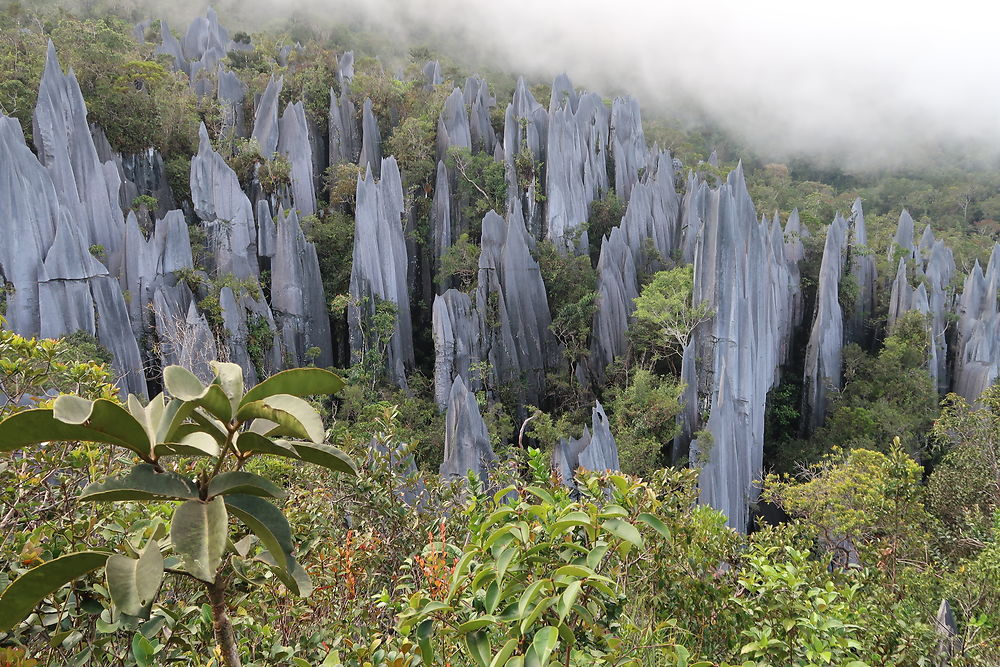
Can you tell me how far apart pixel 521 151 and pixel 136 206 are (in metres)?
14.4

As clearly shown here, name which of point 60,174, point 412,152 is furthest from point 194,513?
point 412,152

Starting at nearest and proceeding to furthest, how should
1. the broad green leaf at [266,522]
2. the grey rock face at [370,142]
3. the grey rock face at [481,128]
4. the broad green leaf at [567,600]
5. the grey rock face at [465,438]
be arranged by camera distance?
the broad green leaf at [266,522] < the broad green leaf at [567,600] < the grey rock face at [465,438] < the grey rock face at [370,142] < the grey rock face at [481,128]

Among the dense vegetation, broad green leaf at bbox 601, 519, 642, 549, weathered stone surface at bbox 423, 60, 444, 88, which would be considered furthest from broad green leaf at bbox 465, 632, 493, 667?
weathered stone surface at bbox 423, 60, 444, 88

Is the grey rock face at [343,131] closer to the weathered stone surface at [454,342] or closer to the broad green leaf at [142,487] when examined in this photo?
the weathered stone surface at [454,342]

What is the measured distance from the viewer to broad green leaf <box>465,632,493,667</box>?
1.20 metres

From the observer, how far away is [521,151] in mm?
23672

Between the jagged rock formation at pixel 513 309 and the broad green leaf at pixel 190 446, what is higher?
the broad green leaf at pixel 190 446

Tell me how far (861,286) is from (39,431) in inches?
1051

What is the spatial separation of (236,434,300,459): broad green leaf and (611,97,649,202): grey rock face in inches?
1048

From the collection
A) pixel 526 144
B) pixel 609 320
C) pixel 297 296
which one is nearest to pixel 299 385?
pixel 297 296

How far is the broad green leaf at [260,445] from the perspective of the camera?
0.94 m

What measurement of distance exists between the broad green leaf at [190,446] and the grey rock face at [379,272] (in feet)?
53.6

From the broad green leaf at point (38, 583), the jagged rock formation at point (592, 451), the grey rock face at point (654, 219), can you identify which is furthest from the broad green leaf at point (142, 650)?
the grey rock face at point (654, 219)

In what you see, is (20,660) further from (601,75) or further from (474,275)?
(601,75)
